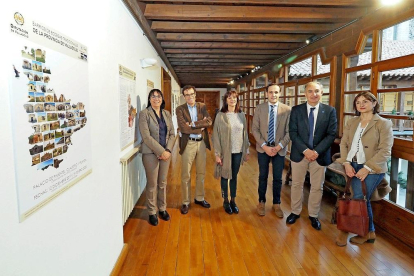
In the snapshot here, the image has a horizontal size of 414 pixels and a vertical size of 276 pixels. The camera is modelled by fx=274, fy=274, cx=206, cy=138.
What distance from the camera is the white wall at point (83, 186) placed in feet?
3.08

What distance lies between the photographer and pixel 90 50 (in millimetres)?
1707

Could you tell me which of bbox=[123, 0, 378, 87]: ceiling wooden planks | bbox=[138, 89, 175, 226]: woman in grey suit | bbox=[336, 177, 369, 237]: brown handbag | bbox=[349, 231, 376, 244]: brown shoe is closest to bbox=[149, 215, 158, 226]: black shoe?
bbox=[138, 89, 175, 226]: woman in grey suit

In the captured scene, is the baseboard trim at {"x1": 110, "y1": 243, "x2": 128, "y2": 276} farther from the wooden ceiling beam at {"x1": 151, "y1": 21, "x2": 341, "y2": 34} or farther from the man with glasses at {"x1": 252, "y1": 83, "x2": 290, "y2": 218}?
the wooden ceiling beam at {"x1": 151, "y1": 21, "x2": 341, "y2": 34}

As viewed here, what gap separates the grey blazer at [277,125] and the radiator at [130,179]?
148 cm

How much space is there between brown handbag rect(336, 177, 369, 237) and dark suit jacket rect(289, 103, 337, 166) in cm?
49

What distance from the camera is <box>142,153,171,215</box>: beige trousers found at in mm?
3074

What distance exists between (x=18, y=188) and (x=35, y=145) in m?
0.18

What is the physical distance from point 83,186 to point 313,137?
2.35m

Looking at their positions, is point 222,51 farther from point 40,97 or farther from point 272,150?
point 40,97

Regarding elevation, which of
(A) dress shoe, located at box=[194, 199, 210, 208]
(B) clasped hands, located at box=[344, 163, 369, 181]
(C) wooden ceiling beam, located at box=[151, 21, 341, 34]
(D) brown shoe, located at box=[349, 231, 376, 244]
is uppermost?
(C) wooden ceiling beam, located at box=[151, 21, 341, 34]

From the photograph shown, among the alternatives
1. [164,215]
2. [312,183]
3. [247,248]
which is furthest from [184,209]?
[312,183]

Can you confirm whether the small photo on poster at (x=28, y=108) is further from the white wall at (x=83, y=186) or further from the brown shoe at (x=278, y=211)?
the brown shoe at (x=278, y=211)

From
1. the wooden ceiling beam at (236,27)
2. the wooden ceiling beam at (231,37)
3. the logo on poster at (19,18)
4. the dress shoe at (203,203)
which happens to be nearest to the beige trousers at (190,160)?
the dress shoe at (203,203)


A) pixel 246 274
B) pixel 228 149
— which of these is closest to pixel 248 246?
pixel 246 274
